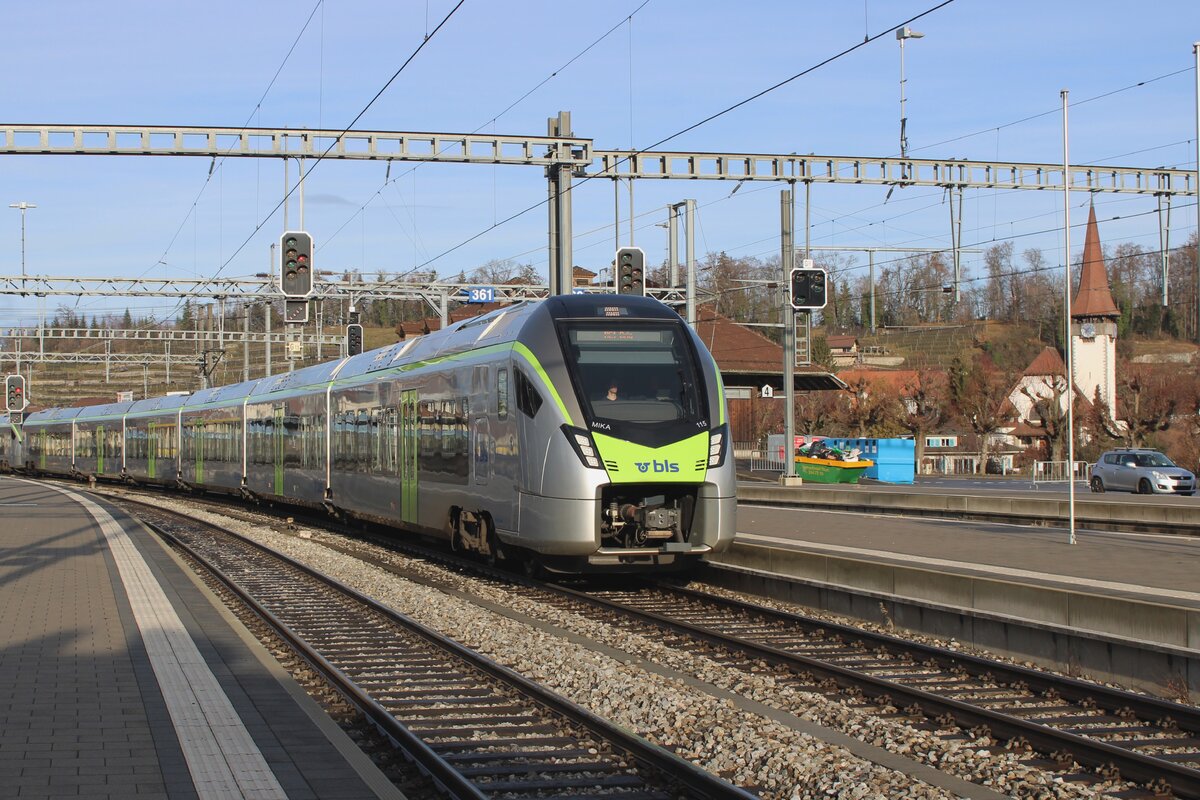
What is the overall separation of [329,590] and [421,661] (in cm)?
558

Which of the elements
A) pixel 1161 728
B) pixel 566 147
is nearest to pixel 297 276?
pixel 566 147

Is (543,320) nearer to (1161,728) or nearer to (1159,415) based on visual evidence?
(1161,728)

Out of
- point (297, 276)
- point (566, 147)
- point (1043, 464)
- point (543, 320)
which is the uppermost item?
point (566, 147)

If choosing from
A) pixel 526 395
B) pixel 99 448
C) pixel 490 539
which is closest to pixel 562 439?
pixel 526 395

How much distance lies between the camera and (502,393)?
51.6 ft

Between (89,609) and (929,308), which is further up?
(929,308)

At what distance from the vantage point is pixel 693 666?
10.7 m

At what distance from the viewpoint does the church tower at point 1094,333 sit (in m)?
104

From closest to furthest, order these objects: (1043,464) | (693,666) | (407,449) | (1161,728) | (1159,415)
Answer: (1161,728) → (693,666) → (407,449) → (1043,464) → (1159,415)

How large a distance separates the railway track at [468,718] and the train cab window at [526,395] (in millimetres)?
2761

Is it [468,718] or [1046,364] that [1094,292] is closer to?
[1046,364]

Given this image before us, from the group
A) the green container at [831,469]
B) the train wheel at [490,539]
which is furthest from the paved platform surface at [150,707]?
the green container at [831,469]

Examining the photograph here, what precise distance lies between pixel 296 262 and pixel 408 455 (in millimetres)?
6763

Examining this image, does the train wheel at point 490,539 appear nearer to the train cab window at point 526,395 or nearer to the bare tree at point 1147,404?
the train cab window at point 526,395
